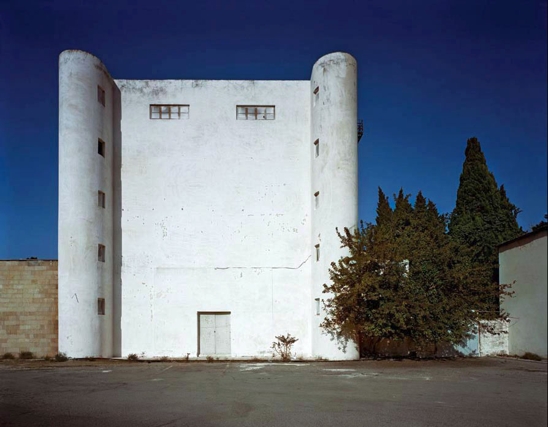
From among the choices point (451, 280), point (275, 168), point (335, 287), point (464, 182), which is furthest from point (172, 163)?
point (464, 182)

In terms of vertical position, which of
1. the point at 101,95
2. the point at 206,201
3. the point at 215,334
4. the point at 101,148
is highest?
the point at 101,95

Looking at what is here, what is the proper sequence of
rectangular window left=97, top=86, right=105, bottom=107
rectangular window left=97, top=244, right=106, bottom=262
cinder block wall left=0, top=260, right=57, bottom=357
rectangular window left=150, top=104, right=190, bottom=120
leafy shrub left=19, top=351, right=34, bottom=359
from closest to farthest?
leafy shrub left=19, top=351, right=34, bottom=359 < cinder block wall left=0, top=260, right=57, bottom=357 < rectangular window left=97, top=244, right=106, bottom=262 < rectangular window left=97, top=86, right=105, bottom=107 < rectangular window left=150, top=104, right=190, bottom=120

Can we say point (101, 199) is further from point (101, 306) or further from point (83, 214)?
point (101, 306)

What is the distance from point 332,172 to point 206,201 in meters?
6.81

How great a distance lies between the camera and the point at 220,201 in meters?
27.8

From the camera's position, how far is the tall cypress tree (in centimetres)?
3566

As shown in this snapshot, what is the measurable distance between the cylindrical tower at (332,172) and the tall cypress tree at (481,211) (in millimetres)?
12532

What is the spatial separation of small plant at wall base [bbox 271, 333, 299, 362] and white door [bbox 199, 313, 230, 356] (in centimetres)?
250

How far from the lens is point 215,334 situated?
27.3 m

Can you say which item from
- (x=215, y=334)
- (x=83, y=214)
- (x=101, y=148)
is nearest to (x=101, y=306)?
(x=83, y=214)

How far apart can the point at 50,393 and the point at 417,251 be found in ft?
54.5

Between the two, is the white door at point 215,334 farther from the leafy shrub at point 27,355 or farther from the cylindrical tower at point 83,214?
the leafy shrub at point 27,355

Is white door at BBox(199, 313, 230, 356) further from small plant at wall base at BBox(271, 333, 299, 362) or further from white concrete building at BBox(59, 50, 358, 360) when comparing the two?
small plant at wall base at BBox(271, 333, 299, 362)

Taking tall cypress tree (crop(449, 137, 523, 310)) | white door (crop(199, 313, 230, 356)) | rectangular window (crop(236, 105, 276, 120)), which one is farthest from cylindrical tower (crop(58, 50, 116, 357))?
tall cypress tree (crop(449, 137, 523, 310))
